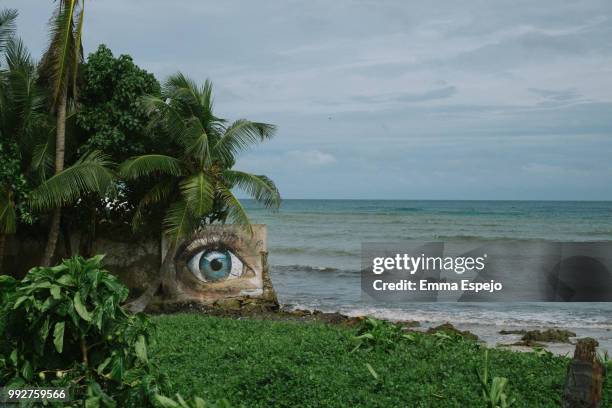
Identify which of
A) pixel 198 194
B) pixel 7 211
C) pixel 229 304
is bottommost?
pixel 229 304

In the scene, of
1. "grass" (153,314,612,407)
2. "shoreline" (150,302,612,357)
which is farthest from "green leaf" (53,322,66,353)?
"shoreline" (150,302,612,357)

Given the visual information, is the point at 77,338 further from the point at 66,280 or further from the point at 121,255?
the point at 121,255

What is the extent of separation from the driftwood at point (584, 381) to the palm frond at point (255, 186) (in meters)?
8.64

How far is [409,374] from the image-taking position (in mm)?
6609


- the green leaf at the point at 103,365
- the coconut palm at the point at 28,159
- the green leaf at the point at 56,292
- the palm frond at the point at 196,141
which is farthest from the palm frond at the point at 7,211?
the green leaf at the point at 56,292

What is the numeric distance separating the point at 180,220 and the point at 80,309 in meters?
8.89

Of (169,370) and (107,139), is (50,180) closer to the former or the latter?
(107,139)

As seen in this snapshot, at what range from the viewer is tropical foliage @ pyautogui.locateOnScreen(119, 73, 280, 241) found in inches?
489

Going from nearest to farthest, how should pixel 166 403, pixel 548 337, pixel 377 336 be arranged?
1. pixel 166 403
2. pixel 377 336
3. pixel 548 337

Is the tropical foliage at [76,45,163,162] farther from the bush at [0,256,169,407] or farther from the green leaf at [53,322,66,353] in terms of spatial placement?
the green leaf at [53,322,66,353]

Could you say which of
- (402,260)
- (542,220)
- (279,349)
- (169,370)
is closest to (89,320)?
(169,370)

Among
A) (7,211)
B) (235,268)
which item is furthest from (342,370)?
(235,268)

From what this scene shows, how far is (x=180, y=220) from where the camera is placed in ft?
40.7

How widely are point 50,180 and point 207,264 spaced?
3.44 metres
